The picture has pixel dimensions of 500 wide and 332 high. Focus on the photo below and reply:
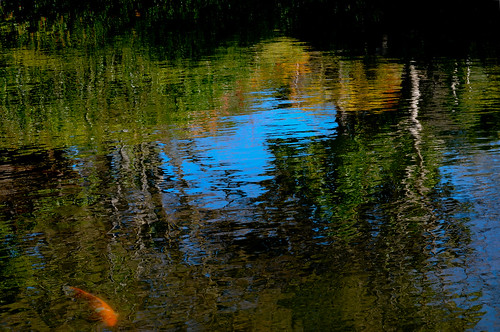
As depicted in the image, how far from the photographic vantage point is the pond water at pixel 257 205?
5.87 metres

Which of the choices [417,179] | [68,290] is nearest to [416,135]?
[417,179]

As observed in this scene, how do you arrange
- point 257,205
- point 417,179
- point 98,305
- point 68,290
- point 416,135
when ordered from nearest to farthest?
point 98,305 → point 68,290 → point 257,205 → point 417,179 → point 416,135

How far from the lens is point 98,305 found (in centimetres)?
602

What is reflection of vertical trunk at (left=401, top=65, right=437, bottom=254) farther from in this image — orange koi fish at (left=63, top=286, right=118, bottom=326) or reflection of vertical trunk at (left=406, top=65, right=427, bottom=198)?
orange koi fish at (left=63, top=286, right=118, bottom=326)

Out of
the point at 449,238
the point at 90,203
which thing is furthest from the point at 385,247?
the point at 90,203

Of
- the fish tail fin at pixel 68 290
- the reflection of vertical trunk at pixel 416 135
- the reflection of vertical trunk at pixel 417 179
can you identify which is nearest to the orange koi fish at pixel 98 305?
the fish tail fin at pixel 68 290

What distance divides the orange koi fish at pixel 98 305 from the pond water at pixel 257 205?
59 mm

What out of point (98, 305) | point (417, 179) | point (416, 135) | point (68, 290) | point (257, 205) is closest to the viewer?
point (98, 305)

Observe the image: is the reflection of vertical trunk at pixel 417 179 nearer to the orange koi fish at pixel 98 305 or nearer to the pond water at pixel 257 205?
the pond water at pixel 257 205

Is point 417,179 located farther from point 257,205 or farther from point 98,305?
point 98,305

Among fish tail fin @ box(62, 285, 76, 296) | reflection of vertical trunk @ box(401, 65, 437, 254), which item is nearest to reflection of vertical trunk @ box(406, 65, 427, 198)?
reflection of vertical trunk @ box(401, 65, 437, 254)

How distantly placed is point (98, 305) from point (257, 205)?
8.92 feet

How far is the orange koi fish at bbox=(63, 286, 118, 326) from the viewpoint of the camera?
5746 millimetres

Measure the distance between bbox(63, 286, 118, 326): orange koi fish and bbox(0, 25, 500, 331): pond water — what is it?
0.19 ft
